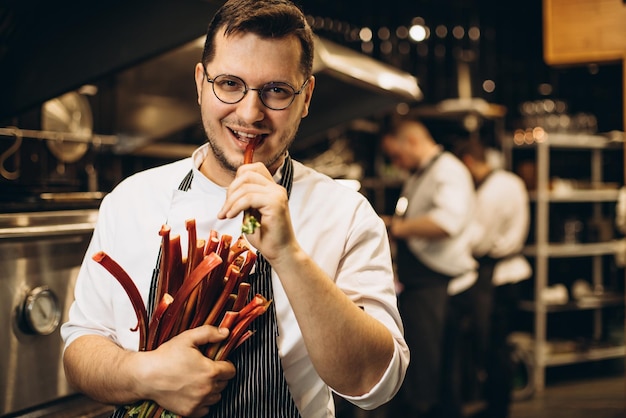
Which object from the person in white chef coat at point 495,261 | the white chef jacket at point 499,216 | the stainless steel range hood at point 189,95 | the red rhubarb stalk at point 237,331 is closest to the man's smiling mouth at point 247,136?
the red rhubarb stalk at point 237,331

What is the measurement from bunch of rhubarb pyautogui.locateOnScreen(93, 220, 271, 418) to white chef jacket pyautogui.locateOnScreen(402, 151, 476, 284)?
2.93 metres

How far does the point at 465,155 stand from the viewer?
17.3 ft

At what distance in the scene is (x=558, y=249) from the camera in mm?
6285

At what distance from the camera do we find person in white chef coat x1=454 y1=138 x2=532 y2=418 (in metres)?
4.86

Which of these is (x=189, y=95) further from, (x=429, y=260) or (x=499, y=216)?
(x=499, y=216)

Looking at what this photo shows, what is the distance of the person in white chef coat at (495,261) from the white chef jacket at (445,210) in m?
0.53

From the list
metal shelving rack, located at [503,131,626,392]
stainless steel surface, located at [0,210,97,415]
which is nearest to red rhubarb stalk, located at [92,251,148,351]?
stainless steel surface, located at [0,210,97,415]

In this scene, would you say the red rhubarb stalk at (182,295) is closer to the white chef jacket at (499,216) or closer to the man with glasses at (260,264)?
the man with glasses at (260,264)

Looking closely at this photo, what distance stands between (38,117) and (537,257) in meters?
4.48

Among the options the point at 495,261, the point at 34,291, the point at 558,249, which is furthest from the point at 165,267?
the point at 558,249

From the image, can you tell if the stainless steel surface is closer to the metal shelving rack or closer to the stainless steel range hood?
the stainless steel range hood

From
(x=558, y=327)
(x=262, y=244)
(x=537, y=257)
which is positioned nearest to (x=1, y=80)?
(x=262, y=244)

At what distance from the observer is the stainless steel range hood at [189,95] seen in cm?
311

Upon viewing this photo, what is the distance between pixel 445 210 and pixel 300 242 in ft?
9.14
